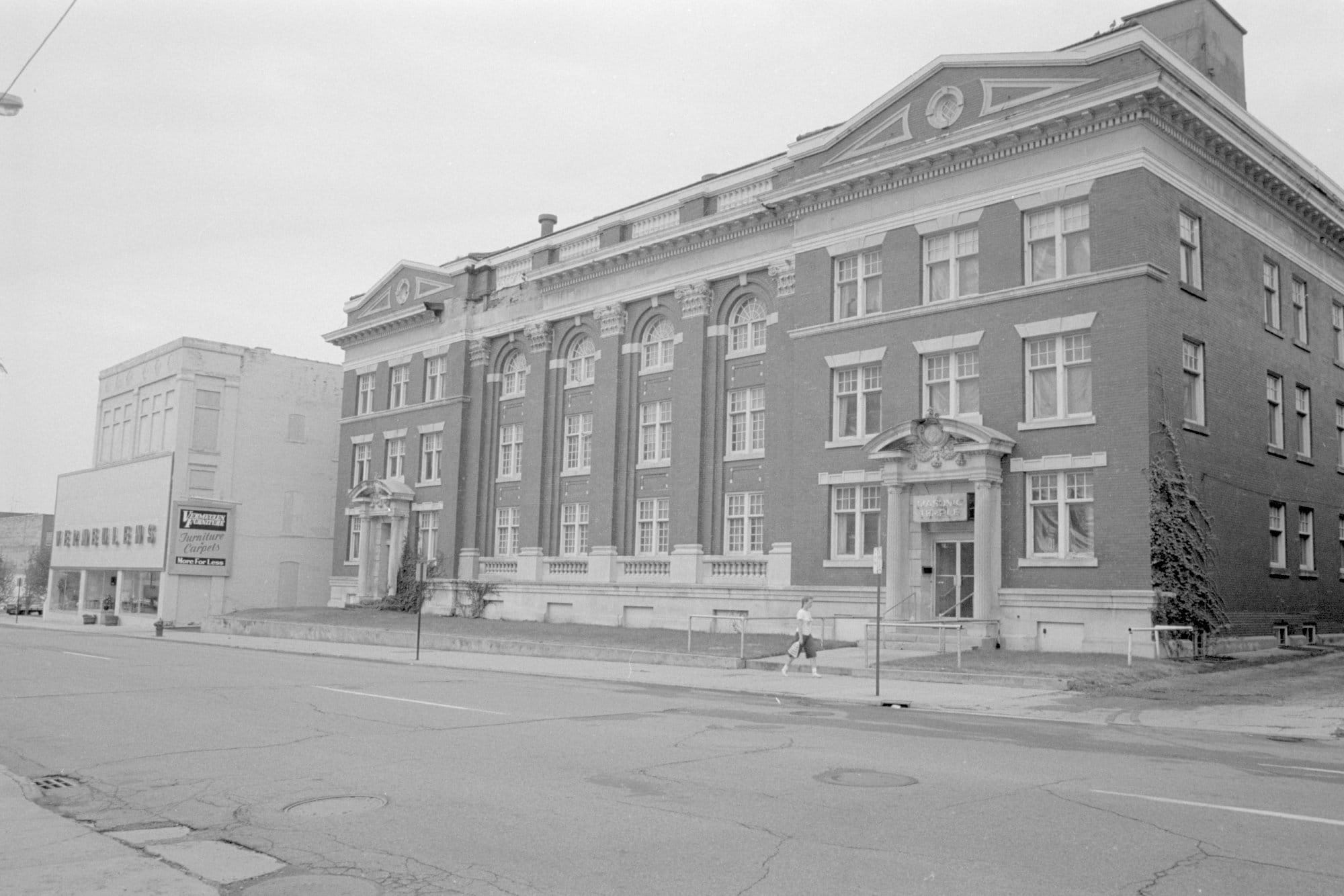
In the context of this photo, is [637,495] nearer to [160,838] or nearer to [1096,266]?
[1096,266]

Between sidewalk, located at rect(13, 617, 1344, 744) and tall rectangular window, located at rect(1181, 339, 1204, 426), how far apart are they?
416 inches

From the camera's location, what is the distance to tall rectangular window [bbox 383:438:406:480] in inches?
2010

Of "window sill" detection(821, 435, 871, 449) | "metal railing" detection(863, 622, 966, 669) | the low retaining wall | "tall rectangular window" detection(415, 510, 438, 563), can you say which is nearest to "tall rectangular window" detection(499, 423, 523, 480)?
"tall rectangular window" detection(415, 510, 438, 563)

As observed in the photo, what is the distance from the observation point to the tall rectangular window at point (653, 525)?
1558 inches

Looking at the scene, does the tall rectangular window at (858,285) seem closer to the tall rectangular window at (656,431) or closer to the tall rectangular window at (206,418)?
the tall rectangular window at (656,431)

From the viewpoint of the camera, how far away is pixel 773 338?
36500 mm

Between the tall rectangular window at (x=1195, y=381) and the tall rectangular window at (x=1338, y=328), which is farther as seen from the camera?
the tall rectangular window at (x=1338, y=328)

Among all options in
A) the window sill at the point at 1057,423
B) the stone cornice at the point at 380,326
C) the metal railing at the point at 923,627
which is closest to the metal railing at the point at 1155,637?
the metal railing at the point at 923,627

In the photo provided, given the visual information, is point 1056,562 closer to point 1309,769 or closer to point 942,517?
point 942,517

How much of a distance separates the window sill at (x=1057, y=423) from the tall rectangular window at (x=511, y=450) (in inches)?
898

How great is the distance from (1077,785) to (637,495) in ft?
103

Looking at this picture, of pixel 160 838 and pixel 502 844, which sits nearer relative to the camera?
pixel 502 844

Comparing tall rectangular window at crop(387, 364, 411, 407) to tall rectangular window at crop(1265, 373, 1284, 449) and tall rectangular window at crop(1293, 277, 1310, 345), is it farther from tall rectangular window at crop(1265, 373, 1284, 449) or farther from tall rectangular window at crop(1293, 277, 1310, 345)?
tall rectangular window at crop(1293, 277, 1310, 345)

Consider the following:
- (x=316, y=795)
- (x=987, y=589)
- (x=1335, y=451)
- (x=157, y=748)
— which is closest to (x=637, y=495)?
(x=987, y=589)
